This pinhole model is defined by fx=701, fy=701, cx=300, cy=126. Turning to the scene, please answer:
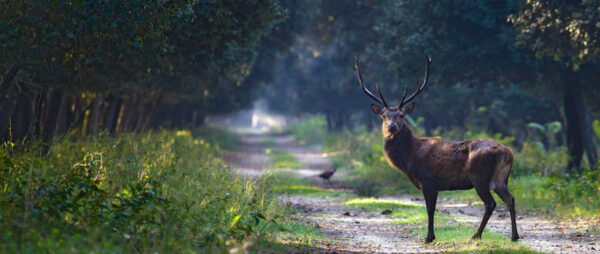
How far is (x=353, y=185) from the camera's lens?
23953mm

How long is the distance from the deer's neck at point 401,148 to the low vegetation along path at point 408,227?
4.25 ft

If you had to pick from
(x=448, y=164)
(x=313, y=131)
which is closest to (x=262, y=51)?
(x=448, y=164)

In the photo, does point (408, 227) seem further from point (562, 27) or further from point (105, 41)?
point (105, 41)

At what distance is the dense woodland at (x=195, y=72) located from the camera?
369 inches

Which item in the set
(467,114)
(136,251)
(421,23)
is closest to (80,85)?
(136,251)

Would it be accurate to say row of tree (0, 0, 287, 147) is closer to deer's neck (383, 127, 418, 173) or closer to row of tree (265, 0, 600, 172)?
deer's neck (383, 127, 418, 173)

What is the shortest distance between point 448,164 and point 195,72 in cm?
1111

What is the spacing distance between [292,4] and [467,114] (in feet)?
60.7

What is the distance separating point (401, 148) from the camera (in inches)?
479

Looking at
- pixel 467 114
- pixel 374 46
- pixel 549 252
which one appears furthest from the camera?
pixel 467 114

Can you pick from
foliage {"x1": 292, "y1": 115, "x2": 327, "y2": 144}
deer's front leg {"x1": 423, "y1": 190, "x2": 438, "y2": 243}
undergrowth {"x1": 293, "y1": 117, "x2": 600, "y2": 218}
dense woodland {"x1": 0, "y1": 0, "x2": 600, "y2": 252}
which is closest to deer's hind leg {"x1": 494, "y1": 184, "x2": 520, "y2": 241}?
deer's front leg {"x1": 423, "y1": 190, "x2": 438, "y2": 243}

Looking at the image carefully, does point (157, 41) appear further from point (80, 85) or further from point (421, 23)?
point (421, 23)

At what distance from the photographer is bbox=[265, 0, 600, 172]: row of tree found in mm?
17062

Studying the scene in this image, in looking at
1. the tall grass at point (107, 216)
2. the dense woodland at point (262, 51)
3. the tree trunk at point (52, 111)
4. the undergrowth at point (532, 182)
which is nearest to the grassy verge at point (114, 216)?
the tall grass at point (107, 216)
